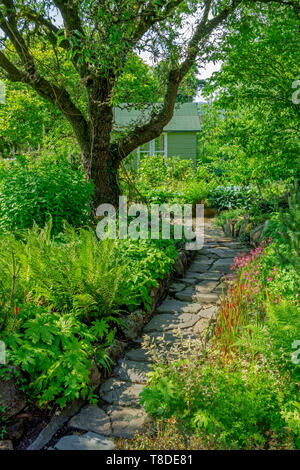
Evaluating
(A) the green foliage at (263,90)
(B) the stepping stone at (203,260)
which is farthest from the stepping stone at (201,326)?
(A) the green foliage at (263,90)

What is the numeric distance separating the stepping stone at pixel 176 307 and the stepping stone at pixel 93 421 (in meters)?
1.82

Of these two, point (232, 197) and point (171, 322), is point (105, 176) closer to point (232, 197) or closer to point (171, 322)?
point (171, 322)

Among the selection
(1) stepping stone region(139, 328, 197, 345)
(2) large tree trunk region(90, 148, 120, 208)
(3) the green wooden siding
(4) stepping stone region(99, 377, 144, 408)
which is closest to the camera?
(4) stepping stone region(99, 377, 144, 408)

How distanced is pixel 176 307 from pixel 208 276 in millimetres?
1267

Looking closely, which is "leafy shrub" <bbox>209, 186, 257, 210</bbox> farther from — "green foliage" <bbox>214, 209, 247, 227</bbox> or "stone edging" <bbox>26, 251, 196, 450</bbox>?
"stone edging" <bbox>26, 251, 196, 450</bbox>

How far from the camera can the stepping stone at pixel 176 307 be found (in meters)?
4.41

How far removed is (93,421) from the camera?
260 centimetres

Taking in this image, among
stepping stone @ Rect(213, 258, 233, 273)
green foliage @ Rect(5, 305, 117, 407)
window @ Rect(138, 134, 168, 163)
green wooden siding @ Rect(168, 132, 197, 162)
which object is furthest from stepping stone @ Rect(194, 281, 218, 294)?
green wooden siding @ Rect(168, 132, 197, 162)

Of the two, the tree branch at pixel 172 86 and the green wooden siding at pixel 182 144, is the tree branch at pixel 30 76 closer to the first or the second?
the tree branch at pixel 172 86

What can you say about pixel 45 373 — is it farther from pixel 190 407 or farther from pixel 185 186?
pixel 185 186

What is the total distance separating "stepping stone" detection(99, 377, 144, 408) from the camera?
2.80m

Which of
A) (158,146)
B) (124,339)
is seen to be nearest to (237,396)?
(124,339)

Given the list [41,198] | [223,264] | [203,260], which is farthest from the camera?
[203,260]

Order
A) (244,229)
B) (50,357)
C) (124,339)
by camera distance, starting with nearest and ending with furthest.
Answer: (50,357) < (124,339) < (244,229)
